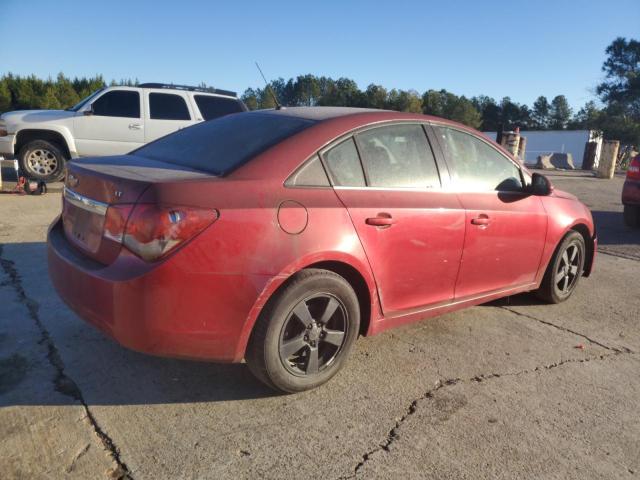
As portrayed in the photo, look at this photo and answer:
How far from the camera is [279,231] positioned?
2686 millimetres

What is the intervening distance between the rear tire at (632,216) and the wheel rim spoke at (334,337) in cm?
785

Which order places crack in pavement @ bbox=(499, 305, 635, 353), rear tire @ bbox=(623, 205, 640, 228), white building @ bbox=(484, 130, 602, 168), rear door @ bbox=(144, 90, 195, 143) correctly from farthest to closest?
1. white building @ bbox=(484, 130, 602, 168)
2. rear door @ bbox=(144, 90, 195, 143)
3. rear tire @ bbox=(623, 205, 640, 228)
4. crack in pavement @ bbox=(499, 305, 635, 353)

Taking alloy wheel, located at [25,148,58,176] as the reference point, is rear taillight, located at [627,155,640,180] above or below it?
above

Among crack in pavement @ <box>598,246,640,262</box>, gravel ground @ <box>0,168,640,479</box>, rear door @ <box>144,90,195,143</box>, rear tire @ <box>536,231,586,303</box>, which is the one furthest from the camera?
rear door @ <box>144,90,195,143</box>

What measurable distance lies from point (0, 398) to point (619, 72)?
61360 millimetres

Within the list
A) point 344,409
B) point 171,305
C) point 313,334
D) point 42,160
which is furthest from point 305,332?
point 42,160

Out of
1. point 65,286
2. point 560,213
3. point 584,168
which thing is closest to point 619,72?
point 584,168

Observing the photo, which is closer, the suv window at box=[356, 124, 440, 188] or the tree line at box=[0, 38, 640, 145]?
the suv window at box=[356, 124, 440, 188]

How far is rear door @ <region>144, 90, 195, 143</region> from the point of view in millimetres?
10453

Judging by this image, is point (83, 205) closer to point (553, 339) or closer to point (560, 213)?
point (553, 339)

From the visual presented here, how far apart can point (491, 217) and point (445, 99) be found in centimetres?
7189

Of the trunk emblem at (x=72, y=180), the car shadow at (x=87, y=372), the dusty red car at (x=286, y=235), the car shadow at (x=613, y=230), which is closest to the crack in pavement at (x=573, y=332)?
the dusty red car at (x=286, y=235)

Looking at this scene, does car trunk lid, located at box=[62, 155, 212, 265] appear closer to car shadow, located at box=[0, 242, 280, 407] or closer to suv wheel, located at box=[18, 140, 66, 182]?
car shadow, located at box=[0, 242, 280, 407]

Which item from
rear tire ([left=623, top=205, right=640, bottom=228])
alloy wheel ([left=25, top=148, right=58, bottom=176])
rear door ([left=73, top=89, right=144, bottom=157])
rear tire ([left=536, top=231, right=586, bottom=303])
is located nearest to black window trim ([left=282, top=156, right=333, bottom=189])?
rear tire ([left=536, top=231, right=586, bottom=303])
